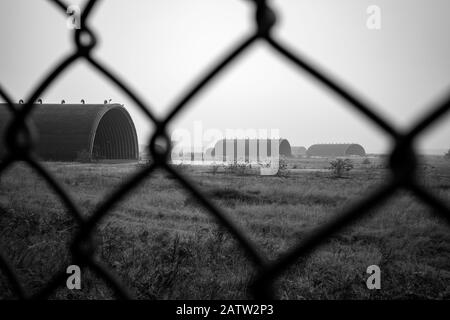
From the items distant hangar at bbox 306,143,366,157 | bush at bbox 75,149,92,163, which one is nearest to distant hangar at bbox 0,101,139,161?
bush at bbox 75,149,92,163

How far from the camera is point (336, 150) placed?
60750mm

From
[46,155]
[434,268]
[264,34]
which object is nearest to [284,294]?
Answer: [434,268]

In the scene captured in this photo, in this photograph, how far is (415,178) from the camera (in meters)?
0.38

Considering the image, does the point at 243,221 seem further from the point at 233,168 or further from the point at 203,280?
the point at 233,168

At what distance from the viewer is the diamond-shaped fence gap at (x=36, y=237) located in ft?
8.78

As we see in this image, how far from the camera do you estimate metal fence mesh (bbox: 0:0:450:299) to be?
0.38 meters

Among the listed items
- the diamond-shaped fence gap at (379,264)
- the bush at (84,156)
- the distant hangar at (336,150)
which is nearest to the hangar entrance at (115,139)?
the bush at (84,156)

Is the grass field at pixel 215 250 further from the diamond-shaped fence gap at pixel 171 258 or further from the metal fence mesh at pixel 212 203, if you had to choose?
the metal fence mesh at pixel 212 203

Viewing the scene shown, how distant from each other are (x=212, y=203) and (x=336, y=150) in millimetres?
63327

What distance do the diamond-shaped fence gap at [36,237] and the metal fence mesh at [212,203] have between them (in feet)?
4.38

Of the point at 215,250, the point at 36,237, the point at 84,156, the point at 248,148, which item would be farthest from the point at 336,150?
the point at 36,237

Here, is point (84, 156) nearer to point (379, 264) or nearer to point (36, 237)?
point (36, 237)
